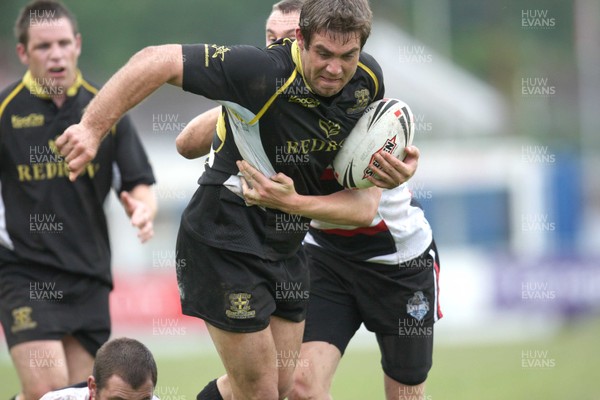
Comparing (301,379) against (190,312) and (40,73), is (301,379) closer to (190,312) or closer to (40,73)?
(190,312)

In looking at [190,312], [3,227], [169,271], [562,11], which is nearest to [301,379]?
[190,312]

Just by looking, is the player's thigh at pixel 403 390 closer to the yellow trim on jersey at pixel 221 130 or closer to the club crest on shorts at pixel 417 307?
the club crest on shorts at pixel 417 307

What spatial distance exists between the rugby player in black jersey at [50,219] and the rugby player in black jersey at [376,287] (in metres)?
1.23

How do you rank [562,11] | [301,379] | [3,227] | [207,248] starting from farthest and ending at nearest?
[562,11]
[3,227]
[301,379]
[207,248]

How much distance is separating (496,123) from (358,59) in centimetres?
2342

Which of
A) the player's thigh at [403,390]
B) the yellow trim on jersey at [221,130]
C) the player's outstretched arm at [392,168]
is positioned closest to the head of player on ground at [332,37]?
the player's outstretched arm at [392,168]

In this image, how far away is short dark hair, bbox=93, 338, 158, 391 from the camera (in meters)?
4.99

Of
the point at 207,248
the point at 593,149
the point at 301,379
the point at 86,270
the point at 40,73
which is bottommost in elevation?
the point at 593,149

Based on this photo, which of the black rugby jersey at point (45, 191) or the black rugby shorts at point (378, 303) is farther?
the black rugby jersey at point (45, 191)

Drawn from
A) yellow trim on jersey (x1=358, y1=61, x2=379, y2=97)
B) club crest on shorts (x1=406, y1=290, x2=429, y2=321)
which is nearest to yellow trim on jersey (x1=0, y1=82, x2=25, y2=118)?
yellow trim on jersey (x1=358, y1=61, x2=379, y2=97)

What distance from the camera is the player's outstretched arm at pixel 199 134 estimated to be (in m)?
5.59

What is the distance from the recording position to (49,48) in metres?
6.74

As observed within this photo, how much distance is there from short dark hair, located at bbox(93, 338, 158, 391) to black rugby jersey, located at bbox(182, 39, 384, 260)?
652mm

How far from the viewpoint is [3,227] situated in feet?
21.9
